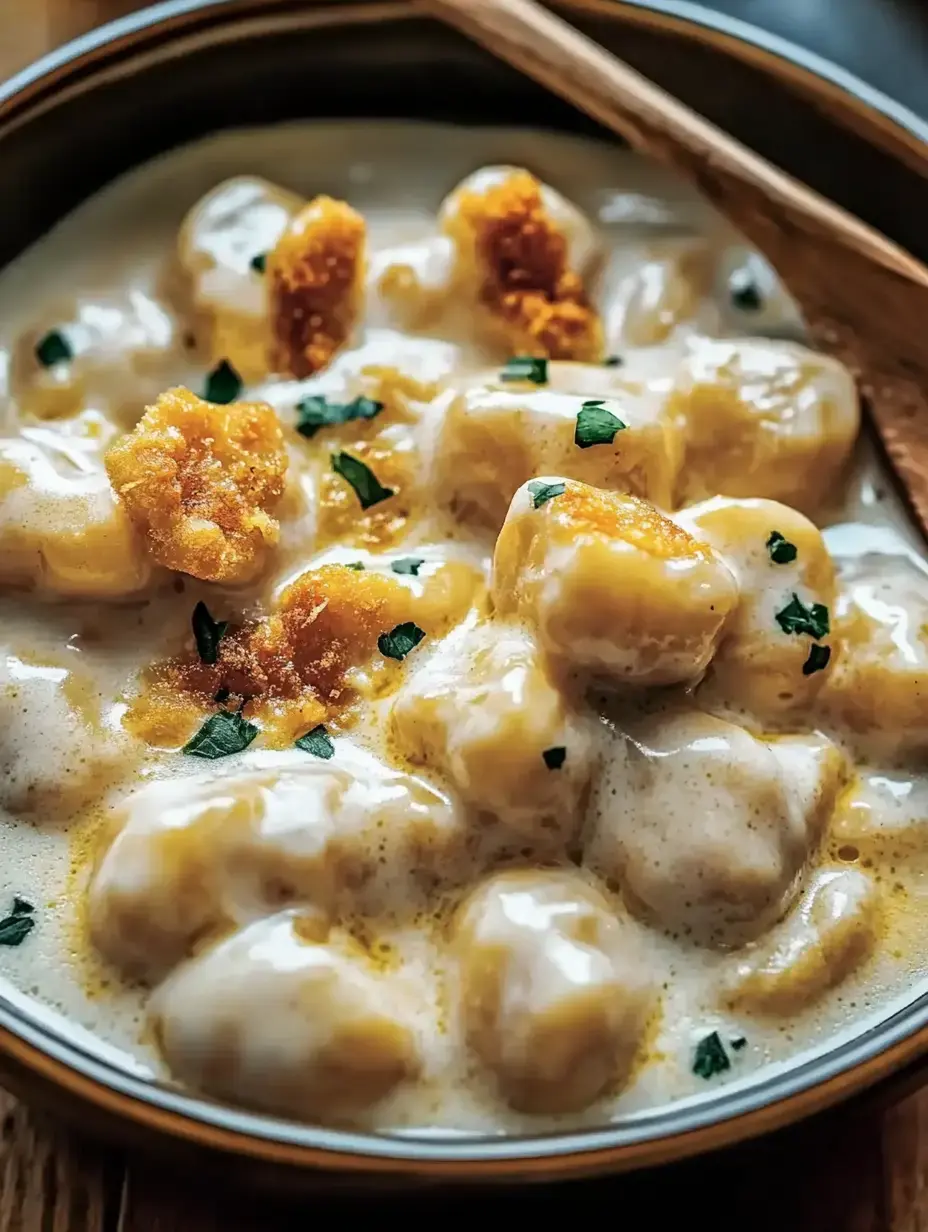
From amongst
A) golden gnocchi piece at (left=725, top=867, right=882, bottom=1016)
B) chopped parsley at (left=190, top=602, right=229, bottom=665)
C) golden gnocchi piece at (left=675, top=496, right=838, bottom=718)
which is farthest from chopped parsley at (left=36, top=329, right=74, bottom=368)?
golden gnocchi piece at (left=725, top=867, right=882, bottom=1016)

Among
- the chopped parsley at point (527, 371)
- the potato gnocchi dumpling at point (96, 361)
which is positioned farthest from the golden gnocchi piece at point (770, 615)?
the potato gnocchi dumpling at point (96, 361)

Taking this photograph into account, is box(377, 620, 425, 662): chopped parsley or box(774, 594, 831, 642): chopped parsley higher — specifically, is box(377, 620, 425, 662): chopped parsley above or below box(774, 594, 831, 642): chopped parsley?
below

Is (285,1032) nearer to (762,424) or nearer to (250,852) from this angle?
(250,852)

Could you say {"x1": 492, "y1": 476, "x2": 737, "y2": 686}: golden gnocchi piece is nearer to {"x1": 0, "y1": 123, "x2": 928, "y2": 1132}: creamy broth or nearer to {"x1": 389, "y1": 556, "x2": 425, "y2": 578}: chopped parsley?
{"x1": 0, "y1": 123, "x2": 928, "y2": 1132}: creamy broth

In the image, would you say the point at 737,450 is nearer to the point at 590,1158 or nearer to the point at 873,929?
the point at 873,929

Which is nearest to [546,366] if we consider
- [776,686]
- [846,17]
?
[776,686]

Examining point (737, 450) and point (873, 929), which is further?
point (737, 450)
